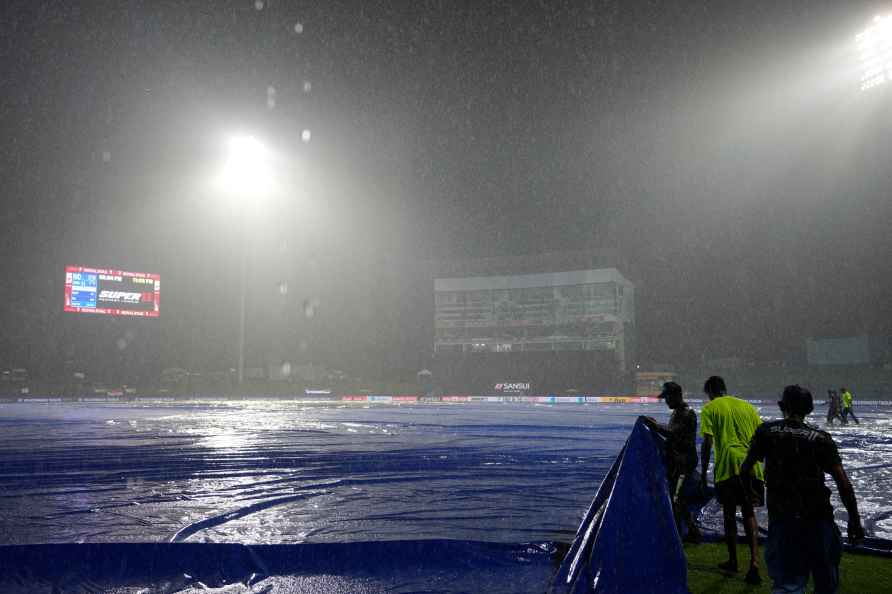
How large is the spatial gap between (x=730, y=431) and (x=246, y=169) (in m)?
41.2

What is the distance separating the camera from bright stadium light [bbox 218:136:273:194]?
40.9 m

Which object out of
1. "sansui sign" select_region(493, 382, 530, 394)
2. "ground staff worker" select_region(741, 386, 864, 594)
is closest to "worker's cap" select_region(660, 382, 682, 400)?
"ground staff worker" select_region(741, 386, 864, 594)

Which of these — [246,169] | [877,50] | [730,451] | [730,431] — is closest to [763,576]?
[730,451]

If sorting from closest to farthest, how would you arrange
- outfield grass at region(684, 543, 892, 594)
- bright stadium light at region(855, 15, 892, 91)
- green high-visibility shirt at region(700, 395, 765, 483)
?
outfield grass at region(684, 543, 892, 594) → green high-visibility shirt at region(700, 395, 765, 483) → bright stadium light at region(855, 15, 892, 91)

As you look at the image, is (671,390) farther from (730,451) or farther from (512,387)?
(512,387)

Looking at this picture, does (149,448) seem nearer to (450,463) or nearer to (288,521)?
(450,463)

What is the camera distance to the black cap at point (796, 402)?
13.8 feet

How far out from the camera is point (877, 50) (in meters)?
32.0

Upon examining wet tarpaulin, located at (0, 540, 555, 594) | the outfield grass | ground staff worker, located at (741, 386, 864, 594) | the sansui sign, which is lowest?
the sansui sign

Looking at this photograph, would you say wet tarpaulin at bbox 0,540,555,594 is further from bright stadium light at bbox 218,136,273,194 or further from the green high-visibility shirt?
bright stadium light at bbox 218,136,273,194

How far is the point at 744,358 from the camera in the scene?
64.9 m

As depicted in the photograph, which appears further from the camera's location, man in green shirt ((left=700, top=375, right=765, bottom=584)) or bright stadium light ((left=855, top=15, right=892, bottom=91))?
bright stadium light ((left=855, top=15, right=892, bottom=91))

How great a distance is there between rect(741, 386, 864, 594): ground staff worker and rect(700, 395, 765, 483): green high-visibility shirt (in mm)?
1671

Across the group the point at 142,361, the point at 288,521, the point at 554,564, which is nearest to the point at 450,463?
the point at 288,521
